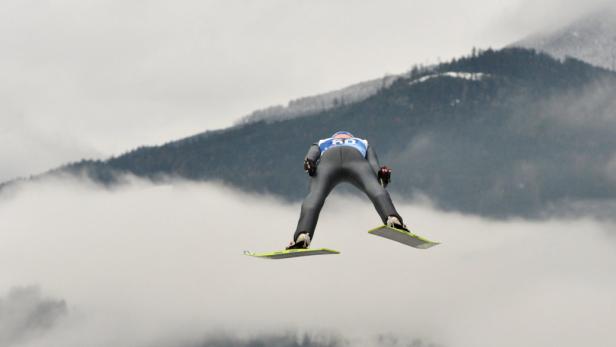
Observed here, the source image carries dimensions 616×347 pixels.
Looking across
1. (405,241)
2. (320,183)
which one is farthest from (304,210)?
(405,241)

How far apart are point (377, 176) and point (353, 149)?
1639mm

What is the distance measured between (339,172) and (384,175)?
2028 millimetres

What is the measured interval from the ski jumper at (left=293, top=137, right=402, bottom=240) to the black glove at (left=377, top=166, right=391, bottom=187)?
0.80 feet

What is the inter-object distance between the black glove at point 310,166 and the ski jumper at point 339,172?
17cm

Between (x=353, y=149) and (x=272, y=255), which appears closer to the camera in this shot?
(x=272, y=255)

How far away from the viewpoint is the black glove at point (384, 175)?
41.0m

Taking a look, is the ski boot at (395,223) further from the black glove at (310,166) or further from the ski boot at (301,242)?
the black glove at (310,166)

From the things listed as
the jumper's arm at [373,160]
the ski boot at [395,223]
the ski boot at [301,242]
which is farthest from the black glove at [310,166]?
the ski boot at [395,223]

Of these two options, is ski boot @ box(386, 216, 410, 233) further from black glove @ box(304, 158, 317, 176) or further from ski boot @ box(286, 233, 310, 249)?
black glove @ box(304, 158, 317, 176)

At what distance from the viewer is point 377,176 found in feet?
137

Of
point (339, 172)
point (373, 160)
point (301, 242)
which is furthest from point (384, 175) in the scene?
point (301, 242)

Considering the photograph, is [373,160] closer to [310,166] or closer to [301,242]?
[310,166]

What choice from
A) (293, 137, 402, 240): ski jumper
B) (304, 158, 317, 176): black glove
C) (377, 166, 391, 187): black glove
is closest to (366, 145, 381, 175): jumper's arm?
(293, 137, 402, 240): ski jumper

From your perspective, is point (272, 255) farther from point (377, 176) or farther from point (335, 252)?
point (377, 176)
